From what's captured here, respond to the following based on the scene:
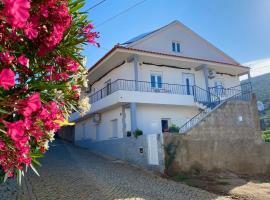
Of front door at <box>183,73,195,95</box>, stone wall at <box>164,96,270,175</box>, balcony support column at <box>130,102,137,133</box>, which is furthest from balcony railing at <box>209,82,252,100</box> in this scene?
balcony support column at <box>130,102,137,133</box>

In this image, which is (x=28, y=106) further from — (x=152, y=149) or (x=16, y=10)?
(x=152, y=149)

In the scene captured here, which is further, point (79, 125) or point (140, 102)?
point (79, 125)

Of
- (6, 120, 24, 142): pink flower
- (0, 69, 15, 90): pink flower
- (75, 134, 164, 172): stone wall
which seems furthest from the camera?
(75, 134, 164, 172): stone wall

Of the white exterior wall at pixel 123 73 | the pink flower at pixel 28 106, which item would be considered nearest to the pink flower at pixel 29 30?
the pink flower at pixel 28 106

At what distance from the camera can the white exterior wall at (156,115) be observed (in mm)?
17859

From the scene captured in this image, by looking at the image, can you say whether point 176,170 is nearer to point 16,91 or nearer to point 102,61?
point 102,61

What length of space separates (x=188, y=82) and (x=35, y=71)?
1827 centimetres

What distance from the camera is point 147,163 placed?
13.7 metres

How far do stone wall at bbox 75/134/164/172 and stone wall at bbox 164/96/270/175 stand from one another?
1.90 ft

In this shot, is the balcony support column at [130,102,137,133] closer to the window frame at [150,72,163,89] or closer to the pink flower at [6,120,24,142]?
the window frame at [150,72,163,89]

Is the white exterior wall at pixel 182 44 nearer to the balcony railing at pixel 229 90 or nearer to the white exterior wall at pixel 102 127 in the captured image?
the balcony railing at pixel 229 90

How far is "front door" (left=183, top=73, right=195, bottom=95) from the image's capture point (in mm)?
20325

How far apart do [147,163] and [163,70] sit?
7.95 m

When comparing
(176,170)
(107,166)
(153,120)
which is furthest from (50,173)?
(153,120)
